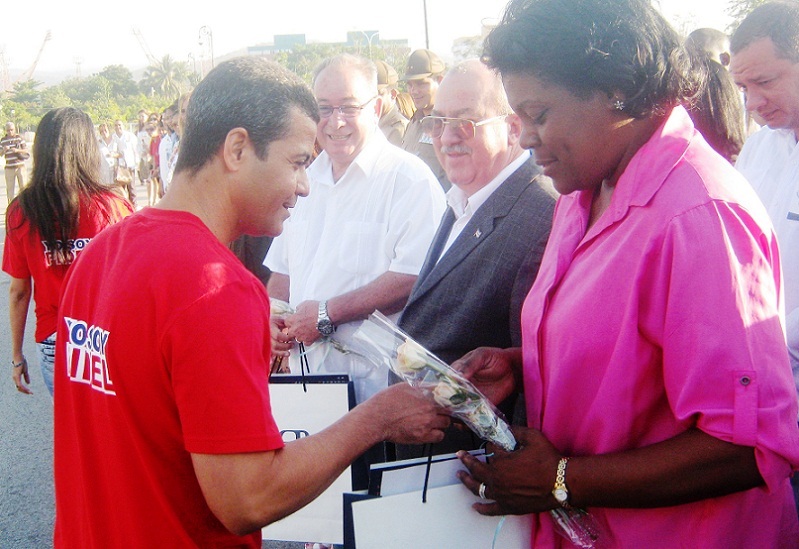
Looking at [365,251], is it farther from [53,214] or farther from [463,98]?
[53,214]

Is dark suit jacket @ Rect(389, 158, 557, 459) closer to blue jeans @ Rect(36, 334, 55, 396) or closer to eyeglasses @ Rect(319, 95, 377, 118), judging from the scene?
eyeglasses @ Rect(319, 95, 377, 118)

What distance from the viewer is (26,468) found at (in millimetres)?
4777

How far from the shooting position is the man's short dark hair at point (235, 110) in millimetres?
1612

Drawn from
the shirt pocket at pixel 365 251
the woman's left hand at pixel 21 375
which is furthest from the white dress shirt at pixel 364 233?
the woman's left hand at pixel 21 375

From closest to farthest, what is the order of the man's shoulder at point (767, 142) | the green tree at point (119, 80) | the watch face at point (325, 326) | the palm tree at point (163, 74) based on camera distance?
the man's shoulder at point (767, 142) < the watch face at point (325, 326) < the green tree at point (119, 80) < the palm tree at point (163, 74)

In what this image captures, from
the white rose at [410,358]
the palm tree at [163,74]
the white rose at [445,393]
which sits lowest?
the palm tree at [163,74]

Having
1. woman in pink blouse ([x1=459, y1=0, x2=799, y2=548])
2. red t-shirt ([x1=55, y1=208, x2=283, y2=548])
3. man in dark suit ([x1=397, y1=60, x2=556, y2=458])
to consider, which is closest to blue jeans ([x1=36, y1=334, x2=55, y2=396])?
man in dark suit ([x1=397, y1=60, x2=556, y2=458])

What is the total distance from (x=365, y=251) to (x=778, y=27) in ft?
5.99

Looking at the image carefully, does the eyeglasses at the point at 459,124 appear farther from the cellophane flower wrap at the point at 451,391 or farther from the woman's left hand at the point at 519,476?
the woman's left hand at the point at 519,476

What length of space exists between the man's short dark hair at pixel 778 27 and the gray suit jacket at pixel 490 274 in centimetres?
100

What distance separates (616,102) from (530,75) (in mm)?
195

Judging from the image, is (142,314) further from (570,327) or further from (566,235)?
(566,235)

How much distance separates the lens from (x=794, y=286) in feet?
8.07

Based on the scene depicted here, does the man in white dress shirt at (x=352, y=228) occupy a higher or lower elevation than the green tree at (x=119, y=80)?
higher
